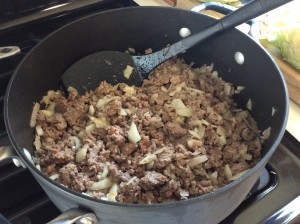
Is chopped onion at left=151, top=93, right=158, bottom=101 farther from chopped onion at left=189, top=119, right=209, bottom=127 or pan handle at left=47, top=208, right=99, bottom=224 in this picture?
pan handle at left=47, top=208, right=99, bottom=224

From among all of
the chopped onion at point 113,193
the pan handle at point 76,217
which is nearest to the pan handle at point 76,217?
the pan handle at point 76,217

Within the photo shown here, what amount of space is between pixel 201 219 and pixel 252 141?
34 centimetres

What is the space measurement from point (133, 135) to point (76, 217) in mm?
355

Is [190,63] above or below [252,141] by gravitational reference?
above

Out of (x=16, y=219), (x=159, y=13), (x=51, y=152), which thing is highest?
(x=159, y=13)

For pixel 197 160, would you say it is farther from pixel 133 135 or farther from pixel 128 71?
pixel 128 71

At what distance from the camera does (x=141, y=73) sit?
3.71 ft

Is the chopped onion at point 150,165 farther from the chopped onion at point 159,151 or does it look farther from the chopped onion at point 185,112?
the chopped onion at point 185,112

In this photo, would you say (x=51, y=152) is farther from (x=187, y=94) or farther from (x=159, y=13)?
(x=159, y=13)

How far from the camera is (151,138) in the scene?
0.96 metres

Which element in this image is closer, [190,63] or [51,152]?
[51,152]

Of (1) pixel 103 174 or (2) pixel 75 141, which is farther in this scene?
(2) pixel 75 141

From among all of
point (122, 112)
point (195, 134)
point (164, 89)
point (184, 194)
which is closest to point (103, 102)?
point (122, 112)

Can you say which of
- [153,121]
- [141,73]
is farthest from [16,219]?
[141,73]
